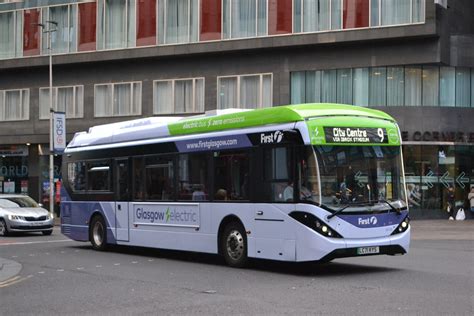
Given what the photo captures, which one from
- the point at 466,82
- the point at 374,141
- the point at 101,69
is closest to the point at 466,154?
the point at 466,82

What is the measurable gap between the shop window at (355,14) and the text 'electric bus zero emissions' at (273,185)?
69.2ft

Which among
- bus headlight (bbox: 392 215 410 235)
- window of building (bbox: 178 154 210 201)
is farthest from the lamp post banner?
bus headlight (bbox: 392 215 410 235)

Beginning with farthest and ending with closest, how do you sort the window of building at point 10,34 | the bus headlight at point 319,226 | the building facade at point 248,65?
the window of building at point 10,34 < the building facade at point 248,65 < the bus headlight at point 319,226

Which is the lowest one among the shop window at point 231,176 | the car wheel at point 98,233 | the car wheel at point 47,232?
the car wheel at point 47,232

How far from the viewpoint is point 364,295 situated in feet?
34.3

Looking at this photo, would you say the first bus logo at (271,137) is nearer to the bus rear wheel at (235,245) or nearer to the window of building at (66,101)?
the bus rear wheel at (235,245)

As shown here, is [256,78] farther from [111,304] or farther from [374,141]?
[111,304]

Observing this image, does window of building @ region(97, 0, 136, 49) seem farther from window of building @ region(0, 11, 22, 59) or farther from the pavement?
the pavement

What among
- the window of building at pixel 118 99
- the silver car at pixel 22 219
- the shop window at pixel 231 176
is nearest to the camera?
the shop window at pixel 231 176

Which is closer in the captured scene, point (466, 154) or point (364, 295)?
point (364, 295)

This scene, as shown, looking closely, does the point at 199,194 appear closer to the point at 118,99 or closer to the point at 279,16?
the point at 279,16

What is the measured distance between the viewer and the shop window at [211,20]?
3906 cm

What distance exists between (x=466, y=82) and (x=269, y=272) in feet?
88.2

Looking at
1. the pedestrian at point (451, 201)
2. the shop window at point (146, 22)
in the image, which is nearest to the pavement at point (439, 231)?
the pedestrian at point (451, 201)
